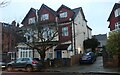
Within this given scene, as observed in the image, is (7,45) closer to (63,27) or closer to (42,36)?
(63,27)

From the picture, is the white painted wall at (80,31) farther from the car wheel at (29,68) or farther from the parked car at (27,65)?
the car wheel at (29,68)

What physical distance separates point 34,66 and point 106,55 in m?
9.72

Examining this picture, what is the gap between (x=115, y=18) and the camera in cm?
4622

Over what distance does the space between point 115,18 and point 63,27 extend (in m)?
10.3

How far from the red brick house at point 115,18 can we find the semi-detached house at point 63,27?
18.9 feet

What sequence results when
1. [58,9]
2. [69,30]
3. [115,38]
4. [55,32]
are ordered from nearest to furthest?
1. [115,38]
2. [55,32]
3. [69,30]
4. [58,9]

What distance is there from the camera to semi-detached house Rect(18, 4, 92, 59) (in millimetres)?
42500

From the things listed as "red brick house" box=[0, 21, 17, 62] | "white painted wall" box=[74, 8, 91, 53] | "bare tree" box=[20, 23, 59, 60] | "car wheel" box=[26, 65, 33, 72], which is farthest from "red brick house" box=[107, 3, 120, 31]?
"car wheel" box=[26, 65, 33, 72]

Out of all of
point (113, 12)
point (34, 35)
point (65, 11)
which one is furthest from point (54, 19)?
point (113, 12)

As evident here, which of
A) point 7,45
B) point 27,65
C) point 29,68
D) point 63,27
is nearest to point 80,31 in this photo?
point 63,27

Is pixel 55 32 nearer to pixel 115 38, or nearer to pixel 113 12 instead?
pixel 115 38

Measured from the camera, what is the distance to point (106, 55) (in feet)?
107

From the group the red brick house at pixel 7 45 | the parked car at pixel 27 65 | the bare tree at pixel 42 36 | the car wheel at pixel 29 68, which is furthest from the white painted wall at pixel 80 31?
the car wheel at pixel 29 68

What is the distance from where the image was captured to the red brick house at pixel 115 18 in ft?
148
